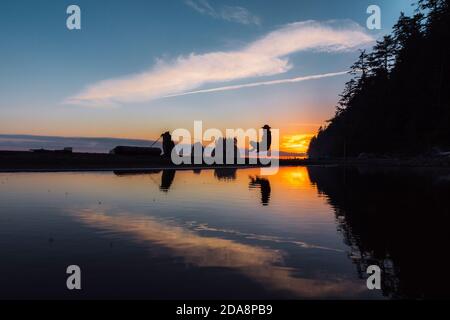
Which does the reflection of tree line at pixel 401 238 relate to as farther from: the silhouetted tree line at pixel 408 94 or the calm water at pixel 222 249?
the silhouetted tree line at pixel 408 94

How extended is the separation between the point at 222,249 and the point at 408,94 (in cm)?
8607

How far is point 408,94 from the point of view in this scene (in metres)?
84.2

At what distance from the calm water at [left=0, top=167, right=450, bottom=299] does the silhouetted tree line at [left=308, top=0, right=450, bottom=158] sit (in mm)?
63095

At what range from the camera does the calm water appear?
8.23 metres

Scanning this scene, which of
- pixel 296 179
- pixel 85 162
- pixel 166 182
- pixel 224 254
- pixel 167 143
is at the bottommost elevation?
pixel 224 254

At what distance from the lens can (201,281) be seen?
859 centimetres

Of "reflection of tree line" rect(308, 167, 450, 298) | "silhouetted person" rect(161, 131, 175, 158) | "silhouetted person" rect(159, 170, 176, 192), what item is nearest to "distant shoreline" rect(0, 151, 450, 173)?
"silhouetted person" rect(161, 131, 175, 158)

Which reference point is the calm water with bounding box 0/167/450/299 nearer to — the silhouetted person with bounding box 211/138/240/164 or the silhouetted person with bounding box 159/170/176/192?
the silhouetted person with bounding box 159/170/176/192

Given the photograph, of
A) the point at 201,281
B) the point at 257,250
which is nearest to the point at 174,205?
the point at 257,250

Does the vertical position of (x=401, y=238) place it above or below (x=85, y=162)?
below

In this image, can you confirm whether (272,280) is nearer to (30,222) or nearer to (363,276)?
(363,276)

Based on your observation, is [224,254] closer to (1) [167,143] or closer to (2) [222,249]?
(2) [222,249]

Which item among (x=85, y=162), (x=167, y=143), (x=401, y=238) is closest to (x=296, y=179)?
(x=401, y=238)

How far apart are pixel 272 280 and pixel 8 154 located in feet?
206
